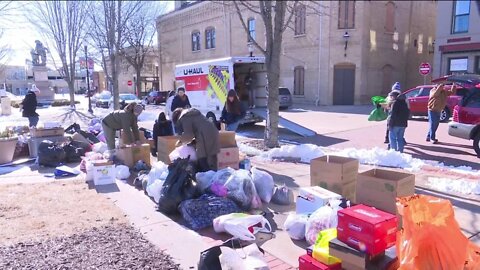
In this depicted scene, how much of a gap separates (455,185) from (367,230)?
3.92 metres

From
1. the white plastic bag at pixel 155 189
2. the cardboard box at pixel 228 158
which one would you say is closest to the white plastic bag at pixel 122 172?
the white plastic bag at pixel 155 189

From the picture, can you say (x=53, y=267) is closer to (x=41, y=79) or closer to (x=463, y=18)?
(x=463, y=18)

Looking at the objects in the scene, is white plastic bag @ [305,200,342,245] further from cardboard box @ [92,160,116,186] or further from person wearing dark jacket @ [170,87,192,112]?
person wearing dark jacket @ [170,87,192,112]

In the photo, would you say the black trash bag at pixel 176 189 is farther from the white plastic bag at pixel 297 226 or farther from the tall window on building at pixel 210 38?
the tall window on building at pixel 210 38

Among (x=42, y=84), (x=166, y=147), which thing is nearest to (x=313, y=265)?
(x=166, y=147)

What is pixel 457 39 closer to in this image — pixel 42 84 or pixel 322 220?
pixel 322 220

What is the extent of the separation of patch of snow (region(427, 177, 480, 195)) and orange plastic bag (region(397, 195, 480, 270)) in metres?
3.40

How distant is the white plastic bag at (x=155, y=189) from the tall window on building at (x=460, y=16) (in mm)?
22068

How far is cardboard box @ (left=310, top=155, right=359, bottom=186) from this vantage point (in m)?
4.87

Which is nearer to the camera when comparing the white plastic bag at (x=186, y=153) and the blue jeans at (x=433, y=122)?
the white plastic bag at (x=186, y=153)

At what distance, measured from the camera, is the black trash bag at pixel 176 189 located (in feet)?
16.4

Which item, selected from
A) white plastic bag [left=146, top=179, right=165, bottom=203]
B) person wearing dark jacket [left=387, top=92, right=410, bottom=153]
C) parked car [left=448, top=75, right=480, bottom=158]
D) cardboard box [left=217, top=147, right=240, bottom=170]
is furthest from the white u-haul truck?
white plastic bag [left=146, top=179, right=165, bottom=203]

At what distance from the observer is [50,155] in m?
8.38

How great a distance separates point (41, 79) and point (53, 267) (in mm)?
43505
